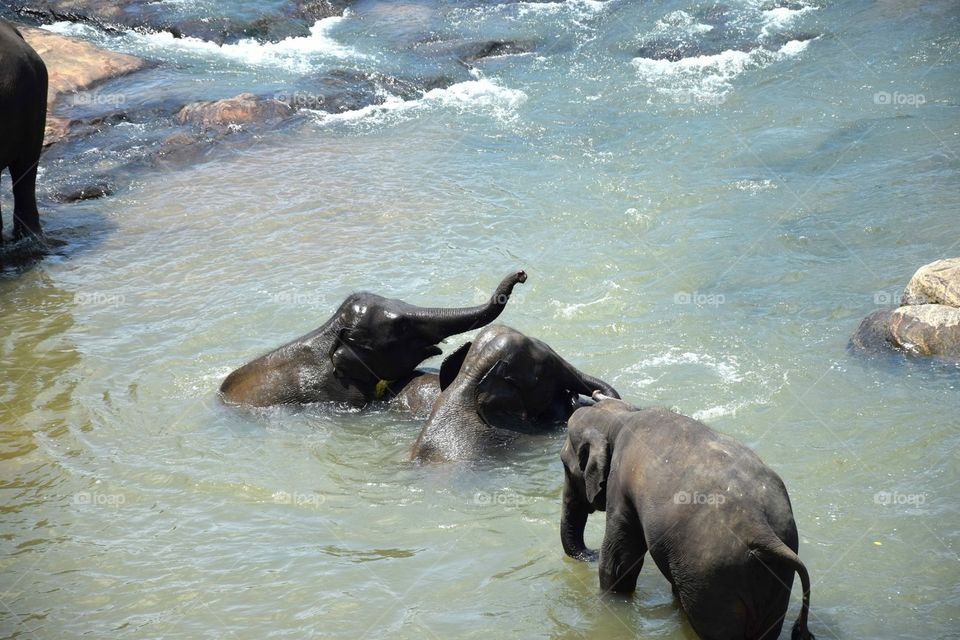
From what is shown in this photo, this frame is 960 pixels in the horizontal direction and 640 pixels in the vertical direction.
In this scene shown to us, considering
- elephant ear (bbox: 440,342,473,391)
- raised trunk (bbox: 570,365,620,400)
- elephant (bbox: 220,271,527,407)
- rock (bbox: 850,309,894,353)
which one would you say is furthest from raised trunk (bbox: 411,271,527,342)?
rock (bbox: 850,309,894,353)

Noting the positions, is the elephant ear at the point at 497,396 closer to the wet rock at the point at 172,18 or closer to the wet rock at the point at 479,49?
the wet rock at the point at 479,49

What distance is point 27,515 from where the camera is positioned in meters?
7.19

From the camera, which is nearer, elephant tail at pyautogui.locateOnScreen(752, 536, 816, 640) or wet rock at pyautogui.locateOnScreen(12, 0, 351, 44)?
elephant tail at pyautogui.locateOnScreen(752, 536, 816, 640)

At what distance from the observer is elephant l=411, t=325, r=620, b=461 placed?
7.53 metres

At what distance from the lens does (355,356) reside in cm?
844

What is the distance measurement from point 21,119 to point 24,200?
0.88 metres

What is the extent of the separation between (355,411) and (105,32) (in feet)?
45.9

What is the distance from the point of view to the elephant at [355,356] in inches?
328

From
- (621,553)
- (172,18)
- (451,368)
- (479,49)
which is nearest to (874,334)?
(451,368)

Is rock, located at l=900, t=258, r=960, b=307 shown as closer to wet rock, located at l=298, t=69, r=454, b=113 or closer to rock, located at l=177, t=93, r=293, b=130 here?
wet rock, located at l=298, t=69, r=454, b=113

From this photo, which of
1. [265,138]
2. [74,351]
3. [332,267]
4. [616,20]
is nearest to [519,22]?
[616,20]

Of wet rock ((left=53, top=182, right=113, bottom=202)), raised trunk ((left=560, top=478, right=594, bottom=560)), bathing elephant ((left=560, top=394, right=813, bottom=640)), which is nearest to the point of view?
bathing elephant ((left=560, top=394, right=813, bottom=640))

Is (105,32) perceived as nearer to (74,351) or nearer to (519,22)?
(519,22)

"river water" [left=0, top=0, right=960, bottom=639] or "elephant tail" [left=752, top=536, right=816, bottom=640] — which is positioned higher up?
"elephant tail" [left=752, top=536, right=816, bottom=640]
